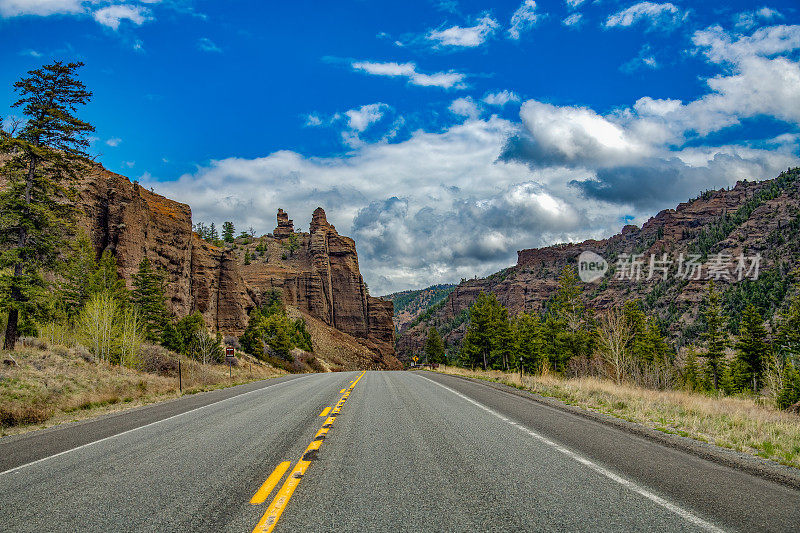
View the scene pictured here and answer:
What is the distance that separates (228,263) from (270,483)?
255 ft

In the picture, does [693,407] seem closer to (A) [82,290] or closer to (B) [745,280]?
(A) [82,290]

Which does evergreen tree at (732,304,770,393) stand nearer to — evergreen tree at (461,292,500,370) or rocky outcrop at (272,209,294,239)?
evergreen tree at (461,292,500,370)

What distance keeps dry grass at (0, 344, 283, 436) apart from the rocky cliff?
952cm

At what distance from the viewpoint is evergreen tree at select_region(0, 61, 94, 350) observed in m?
21.9

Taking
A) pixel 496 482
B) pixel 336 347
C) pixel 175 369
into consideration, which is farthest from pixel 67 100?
pixel 336 347

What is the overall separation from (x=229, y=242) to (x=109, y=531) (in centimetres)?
14442

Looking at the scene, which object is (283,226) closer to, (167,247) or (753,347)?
(167,247)

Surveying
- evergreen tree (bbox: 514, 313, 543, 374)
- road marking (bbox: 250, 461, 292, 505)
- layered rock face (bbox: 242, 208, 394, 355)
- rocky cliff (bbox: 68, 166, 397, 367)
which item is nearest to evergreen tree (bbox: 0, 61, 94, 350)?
rocky cliff (bbox: 68, 166, 397, 367)

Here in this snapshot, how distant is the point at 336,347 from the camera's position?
98.1 m

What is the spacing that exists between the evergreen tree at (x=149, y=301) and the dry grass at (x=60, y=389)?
2218cm

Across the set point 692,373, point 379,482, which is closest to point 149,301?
point 379,482

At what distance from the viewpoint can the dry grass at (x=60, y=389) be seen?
37.8ft

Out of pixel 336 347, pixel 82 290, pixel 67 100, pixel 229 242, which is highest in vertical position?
pixel 229 242

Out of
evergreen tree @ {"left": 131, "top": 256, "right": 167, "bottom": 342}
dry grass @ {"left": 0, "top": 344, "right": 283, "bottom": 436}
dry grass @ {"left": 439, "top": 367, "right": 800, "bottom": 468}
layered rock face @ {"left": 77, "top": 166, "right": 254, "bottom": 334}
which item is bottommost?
dry grass @ {"left": 0, "top": 344, "right": 283, "bottom": 436}
